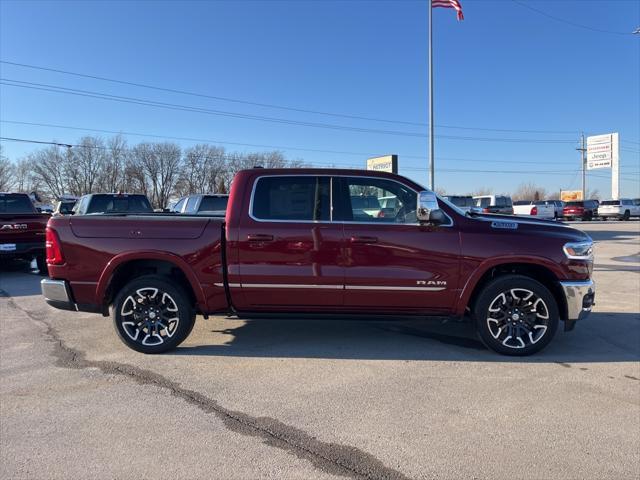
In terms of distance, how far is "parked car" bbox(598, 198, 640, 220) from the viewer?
42.8 metres

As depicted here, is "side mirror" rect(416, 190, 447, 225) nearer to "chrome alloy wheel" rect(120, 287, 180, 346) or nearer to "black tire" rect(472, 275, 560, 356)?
"black tire" rect(472, 275, 560, 356)

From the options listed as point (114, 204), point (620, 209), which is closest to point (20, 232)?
point (114, 204)

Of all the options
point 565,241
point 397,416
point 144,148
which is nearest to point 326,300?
point 397,416

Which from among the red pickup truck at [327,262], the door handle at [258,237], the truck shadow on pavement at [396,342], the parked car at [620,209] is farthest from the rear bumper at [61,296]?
the parked car at [620,209]

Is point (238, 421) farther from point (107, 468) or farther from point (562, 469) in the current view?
point (562, 469)

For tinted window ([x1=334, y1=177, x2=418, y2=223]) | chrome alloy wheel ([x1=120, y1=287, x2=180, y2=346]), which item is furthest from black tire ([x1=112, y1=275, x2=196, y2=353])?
tinted window ([x1=334, y1=177, x2=418, y2=223])

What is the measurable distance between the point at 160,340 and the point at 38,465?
2216 mm

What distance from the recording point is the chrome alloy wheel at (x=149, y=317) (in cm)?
518

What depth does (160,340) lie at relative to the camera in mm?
5230

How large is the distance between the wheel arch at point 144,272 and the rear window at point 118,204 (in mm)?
7248

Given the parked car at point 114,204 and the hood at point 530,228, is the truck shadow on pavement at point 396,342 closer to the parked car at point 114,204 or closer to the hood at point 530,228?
the hood at point 530,228

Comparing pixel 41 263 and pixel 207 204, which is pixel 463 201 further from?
pixel 41 263

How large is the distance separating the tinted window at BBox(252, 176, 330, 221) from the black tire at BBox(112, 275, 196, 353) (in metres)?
1.29

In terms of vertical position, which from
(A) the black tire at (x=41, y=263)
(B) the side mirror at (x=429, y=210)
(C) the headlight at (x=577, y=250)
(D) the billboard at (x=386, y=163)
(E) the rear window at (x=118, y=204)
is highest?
(D) the billboard at (x=386, y=163)
